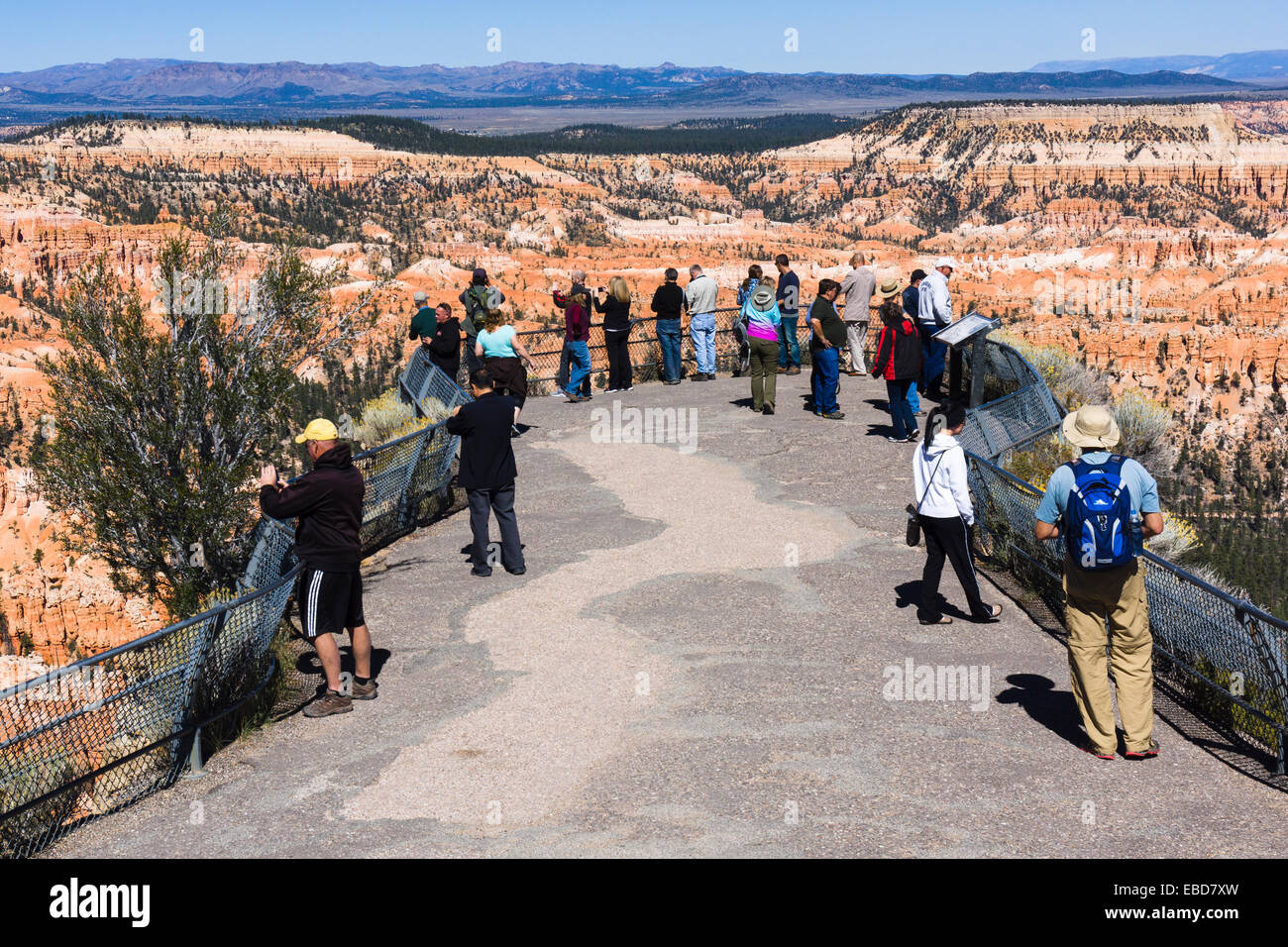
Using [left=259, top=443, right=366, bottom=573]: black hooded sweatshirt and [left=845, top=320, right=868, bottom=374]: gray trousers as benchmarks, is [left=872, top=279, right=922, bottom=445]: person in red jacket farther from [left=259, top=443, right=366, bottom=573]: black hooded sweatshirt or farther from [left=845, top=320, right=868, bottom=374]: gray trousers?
[left=259, top=443, right=366, bottom=573]: black hooded sweatshirt

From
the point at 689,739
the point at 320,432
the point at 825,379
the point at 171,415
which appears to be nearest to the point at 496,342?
the point at 171,415

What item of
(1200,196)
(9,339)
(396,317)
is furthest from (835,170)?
(9,339)

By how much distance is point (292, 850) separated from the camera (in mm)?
6211

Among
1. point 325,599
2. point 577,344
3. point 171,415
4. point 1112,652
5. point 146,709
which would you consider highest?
point 577,344

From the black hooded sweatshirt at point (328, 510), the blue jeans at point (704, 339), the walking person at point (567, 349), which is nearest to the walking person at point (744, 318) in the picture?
the blue jeans at point (704, 339)

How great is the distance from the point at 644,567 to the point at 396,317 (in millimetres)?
63071

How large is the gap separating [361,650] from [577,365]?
11.2 metres

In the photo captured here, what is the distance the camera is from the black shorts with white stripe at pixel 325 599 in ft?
26.0

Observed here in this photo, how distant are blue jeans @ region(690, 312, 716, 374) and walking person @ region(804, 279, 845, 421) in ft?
11.2

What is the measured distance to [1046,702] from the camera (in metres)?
8.05

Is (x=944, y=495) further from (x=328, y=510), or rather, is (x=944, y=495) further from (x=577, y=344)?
(x=577, y=344)

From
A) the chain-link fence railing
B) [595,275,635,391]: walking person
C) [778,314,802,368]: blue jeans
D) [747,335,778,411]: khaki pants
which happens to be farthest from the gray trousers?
the chain-link fence railing

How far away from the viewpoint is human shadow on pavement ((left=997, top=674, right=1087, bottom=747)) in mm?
7598
